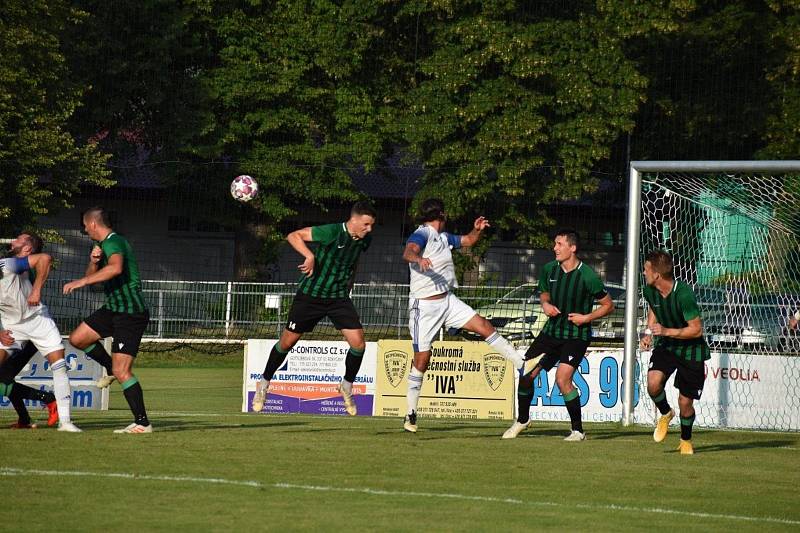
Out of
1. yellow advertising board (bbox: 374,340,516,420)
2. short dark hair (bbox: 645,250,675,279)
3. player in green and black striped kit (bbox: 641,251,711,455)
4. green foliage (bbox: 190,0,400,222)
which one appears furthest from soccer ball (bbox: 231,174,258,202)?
green foliage (bbox: 190,0,400,222)

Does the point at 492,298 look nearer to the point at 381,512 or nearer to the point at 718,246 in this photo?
the point at 718,246

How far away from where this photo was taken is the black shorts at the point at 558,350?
44.9 feet

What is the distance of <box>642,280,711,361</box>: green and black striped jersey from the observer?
41.3 feet

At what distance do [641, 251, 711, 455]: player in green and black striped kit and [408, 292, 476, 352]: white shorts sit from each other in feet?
6.88

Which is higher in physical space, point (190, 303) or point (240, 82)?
point (240, 82)

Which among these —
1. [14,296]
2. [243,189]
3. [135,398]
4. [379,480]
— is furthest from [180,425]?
[243,189]

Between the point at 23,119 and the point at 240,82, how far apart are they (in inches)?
301

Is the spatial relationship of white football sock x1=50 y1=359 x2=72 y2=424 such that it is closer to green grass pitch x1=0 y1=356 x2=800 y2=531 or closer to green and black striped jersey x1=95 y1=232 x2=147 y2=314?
green grass pitch x1=0 y1=356 x2=800 y2=531

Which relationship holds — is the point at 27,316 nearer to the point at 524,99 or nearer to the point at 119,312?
the point at 119,312

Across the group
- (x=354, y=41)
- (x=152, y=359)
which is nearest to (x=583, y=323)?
(x=152, y=359)

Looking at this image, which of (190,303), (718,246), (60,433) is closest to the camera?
(60,433)

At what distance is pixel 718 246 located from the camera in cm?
1969

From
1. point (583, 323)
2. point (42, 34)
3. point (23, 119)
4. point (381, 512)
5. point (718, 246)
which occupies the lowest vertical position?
point (381, 512)

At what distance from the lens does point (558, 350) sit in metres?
13.8
